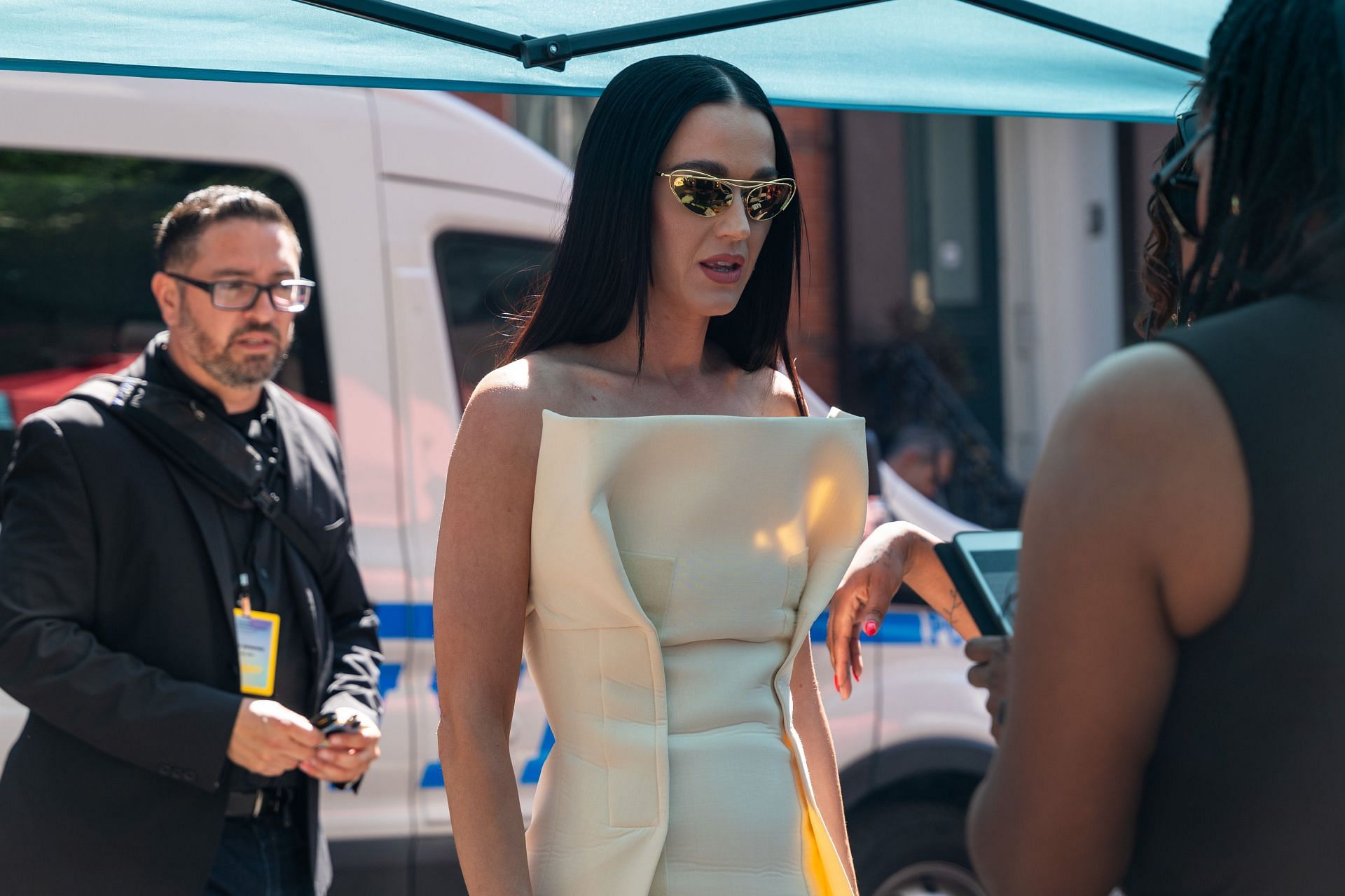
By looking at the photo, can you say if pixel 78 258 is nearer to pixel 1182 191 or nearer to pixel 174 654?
pixel 174 654

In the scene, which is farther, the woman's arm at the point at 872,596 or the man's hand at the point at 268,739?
the man's hand at the point at 268,739

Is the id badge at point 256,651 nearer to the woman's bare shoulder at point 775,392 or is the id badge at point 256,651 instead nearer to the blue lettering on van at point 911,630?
the woman's bare shoulder at point 775,392

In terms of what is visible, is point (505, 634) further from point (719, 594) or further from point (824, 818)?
point (824, 818)

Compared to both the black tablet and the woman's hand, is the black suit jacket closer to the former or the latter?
the woman's hand

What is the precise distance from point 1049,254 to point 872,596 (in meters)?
9.82

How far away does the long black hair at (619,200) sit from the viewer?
6.68 ft

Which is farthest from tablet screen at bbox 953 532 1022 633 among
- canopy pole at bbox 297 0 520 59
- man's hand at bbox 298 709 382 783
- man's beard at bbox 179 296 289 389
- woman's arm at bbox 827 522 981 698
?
man's beard at bbox 179 296 289 389

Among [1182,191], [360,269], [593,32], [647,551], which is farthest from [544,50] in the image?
[360,269]

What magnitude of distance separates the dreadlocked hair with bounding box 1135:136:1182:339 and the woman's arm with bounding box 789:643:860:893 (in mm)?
785

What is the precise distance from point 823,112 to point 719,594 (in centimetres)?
850

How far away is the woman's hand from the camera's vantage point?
203cm

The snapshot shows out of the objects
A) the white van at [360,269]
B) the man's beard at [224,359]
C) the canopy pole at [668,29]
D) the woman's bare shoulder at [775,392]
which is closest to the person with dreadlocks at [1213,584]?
the woman's bare shoulder at [775,392]

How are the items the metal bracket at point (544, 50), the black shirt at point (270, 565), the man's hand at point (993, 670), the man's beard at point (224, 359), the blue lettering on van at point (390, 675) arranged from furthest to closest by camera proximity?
the blue lettering on van at point (390, 675), the man's beard at point (224, 359), the black shirt at point (270, 565), the metal bracket at point (544, 50), the man's hand at point (993, 670)

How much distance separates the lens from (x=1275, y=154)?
3.83 feet
